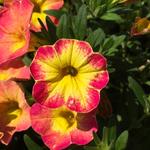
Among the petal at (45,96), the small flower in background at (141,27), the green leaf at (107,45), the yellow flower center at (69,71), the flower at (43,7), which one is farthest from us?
the small flower in background at (141,27)

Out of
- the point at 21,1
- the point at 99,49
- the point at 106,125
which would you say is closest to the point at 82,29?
the point at 99,49

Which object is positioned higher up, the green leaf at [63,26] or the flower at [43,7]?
the green leaf at [63,26]

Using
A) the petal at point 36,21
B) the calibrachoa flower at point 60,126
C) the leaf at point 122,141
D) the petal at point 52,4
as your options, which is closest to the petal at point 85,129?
the calibrachoa flower at point 60,126

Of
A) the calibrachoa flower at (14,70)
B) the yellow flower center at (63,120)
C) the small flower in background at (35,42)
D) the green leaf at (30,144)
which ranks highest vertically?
the small flower in background at (35,42)

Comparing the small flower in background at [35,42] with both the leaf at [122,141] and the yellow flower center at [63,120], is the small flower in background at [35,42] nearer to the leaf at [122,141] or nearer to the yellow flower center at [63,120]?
the yellow flower center at [63,120]

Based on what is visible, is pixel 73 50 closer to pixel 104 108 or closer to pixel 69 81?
pixel 69 81

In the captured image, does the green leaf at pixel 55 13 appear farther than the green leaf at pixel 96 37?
Yes

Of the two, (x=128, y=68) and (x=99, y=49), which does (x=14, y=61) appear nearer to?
(x=99, y=49)
